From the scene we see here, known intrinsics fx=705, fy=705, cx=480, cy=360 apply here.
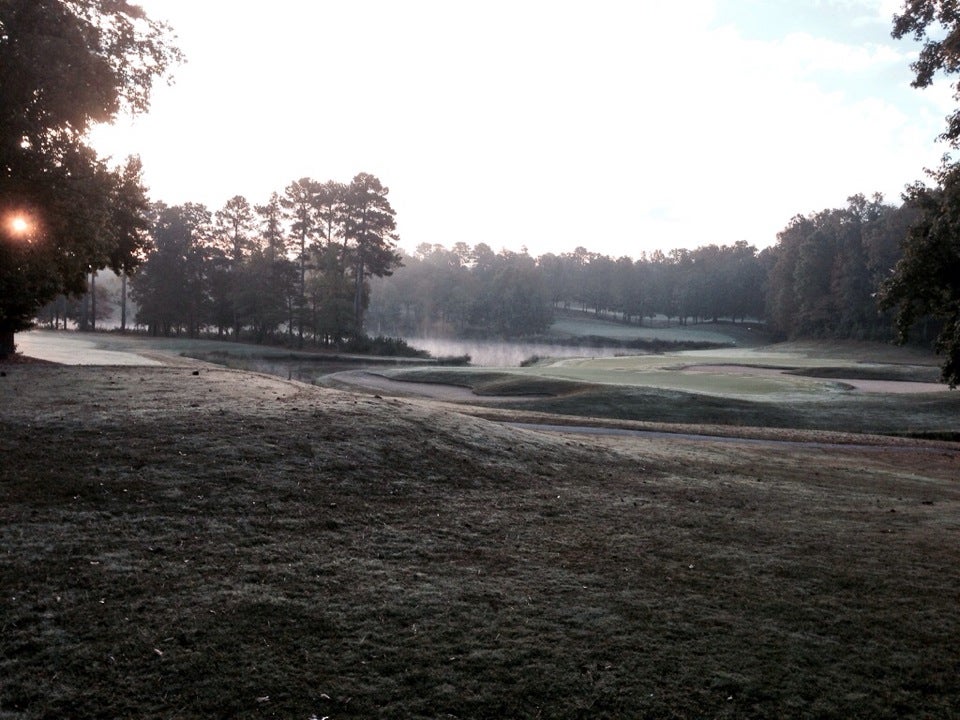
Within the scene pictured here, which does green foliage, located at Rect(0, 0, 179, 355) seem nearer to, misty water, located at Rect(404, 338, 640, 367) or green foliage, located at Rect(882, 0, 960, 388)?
green foliage, located at Rect(882, 0, 960, 388)

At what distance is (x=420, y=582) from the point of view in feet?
21.1

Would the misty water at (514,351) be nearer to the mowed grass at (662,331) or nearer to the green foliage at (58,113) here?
the mowed grass at (662,331)

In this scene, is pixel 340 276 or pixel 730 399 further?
pixel 340 276

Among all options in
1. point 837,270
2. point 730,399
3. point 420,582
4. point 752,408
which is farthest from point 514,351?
point 420,582

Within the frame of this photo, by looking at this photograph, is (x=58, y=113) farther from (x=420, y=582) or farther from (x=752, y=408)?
(x=752, y=408)

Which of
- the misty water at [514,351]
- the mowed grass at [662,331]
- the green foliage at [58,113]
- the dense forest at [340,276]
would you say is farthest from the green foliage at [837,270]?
the green foliage at [58,113]

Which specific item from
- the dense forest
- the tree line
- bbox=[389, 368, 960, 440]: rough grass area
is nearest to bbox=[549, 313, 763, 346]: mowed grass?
the dense forest

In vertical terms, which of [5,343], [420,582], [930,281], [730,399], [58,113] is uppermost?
[58,113]

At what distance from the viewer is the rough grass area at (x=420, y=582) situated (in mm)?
4707

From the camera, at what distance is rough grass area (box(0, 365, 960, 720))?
4707 mm

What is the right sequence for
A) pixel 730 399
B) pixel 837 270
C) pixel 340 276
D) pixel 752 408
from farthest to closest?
pixel 837 270, pixel 340 276, pixel 730 399, pixel 752 408

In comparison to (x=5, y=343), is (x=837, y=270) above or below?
above

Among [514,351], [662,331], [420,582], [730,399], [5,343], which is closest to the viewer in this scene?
[420,582]

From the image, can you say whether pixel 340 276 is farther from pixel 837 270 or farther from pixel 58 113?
pixel 837 270
